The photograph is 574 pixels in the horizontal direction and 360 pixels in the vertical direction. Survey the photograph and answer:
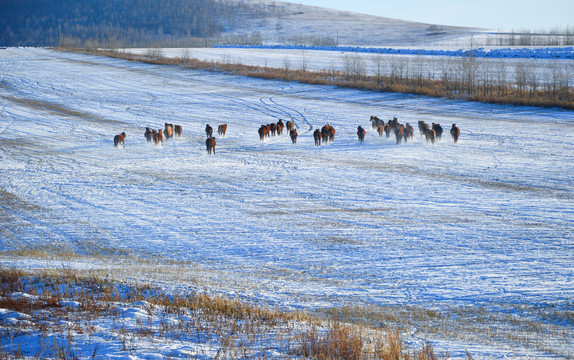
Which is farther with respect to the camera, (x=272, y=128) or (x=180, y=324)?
(x=272, y=128)

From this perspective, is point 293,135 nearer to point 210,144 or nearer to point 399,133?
point 210,144

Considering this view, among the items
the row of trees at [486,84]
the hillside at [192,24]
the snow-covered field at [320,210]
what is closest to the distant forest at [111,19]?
the hillside at [192,24]

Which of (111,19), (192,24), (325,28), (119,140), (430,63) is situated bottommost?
(119,140)

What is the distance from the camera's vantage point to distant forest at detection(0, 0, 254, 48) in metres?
164

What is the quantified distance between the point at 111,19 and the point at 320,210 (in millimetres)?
185142

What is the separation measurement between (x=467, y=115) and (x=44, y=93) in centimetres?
3576

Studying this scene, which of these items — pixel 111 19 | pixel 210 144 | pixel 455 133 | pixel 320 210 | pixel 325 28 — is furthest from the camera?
pixel 111 19

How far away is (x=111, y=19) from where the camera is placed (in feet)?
591

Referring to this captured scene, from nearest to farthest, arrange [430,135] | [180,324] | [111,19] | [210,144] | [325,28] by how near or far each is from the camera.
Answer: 1. [180,324]
2. [210,144]
3. [430,135]
4. [325,28]
5. [111,19]

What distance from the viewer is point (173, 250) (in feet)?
41.8

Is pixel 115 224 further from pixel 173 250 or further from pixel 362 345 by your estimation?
pixel 362 345

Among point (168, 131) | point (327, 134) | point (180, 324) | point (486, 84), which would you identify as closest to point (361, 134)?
point (327, 134)

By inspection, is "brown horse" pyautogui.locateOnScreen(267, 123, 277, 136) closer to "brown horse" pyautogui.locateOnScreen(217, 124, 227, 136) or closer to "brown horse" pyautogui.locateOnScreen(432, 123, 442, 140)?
"brown horse" pyautogui.locateOnScreen(217, 124, 227, 136)

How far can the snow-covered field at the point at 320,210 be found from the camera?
10172 mm
